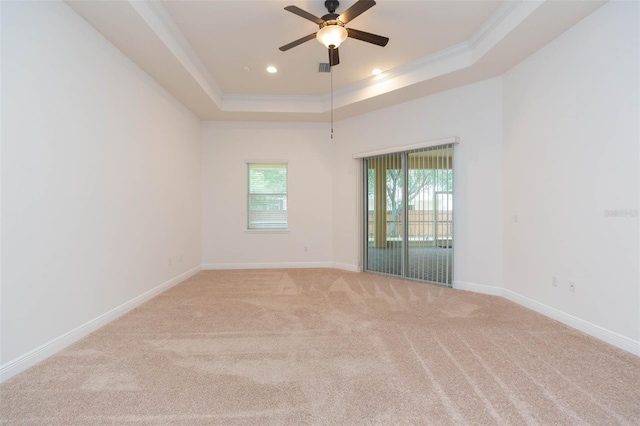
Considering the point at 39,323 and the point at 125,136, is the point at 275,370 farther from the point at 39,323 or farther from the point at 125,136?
the point at 125,136

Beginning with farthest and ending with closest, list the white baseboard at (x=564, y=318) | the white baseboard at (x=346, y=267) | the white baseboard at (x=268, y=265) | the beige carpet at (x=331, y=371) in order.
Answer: the white baseboard at (x=268, y=265) → the white baseboard at (x=346, y=267) → the white baseboard at (x=564, y=318) → the beige carpet at (x=331, y=371)

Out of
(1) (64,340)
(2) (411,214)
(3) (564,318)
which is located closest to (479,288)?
(3) (564,318)

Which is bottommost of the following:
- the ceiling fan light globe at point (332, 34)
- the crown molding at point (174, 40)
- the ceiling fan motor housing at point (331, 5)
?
the ceiling fan light globe at point (332, 34)

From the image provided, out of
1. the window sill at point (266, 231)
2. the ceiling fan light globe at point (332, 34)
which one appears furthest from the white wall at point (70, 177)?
the ceiling fan light globe at point (332, 34)

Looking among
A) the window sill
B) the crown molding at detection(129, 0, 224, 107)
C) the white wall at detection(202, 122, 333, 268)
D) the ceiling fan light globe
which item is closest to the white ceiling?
the crown molding at detection(129, 0, 224, 107)

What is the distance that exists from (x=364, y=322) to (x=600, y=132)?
2841 mm

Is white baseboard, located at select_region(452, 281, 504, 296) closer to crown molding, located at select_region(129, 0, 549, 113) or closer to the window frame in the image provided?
crown molding, located at select_region(129, 0, 549, 113)

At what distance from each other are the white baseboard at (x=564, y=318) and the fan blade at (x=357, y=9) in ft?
11.5

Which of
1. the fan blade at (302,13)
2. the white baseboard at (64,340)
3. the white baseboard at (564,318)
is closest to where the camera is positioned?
the white baseboard at (64,340)

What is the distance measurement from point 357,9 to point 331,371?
9.90ft

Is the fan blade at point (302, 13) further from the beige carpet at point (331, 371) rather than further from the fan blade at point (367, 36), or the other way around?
the beige carpet at point (331, 371)

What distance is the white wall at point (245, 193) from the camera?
221 inches

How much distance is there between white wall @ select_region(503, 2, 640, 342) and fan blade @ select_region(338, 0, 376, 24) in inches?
83.1

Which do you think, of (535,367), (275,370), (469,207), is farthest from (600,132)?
(275,370)
